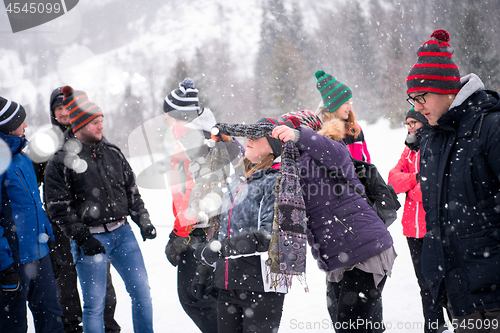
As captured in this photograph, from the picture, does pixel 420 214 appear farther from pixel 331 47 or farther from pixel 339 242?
pixel 331 47

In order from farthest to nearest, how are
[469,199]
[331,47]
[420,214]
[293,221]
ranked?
[331,47]
[420,214]
[293,221]
[469,199]

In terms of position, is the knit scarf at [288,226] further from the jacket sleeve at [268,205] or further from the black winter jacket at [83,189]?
the black winter jacket at [83,189]

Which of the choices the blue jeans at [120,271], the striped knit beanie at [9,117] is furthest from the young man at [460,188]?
the striped knit beanie at [9,117]

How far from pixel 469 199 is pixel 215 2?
203 ft

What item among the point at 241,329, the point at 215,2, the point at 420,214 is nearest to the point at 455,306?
the point at 241,329

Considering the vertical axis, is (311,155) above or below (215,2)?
below

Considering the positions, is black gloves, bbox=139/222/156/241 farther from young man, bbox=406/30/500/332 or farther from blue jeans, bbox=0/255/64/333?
young man, bbox=406/30/500/332

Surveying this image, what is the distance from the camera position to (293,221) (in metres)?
2.36

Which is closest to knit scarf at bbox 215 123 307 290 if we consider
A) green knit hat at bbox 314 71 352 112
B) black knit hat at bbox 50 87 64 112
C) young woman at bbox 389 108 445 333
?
young woman at bbox 389 108 445 333

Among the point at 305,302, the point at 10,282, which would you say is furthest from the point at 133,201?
the point at 305,302

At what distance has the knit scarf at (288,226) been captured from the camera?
231 cm

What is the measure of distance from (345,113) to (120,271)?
9.07 ft

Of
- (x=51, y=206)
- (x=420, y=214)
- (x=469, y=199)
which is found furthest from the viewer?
(x=420, y=214)

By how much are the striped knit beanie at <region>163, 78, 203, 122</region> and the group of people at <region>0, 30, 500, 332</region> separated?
0.01 m
